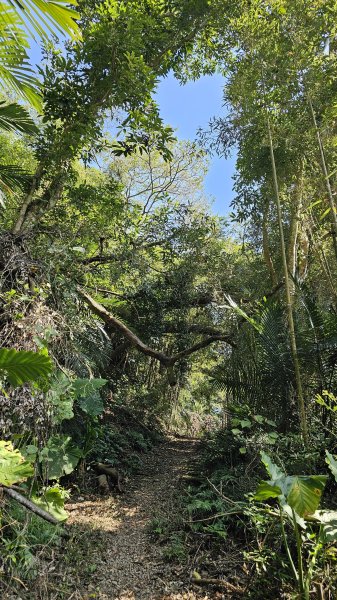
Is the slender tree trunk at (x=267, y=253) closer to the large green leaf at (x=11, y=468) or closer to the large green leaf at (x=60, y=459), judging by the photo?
the large green leaf at (x=60, y=459)

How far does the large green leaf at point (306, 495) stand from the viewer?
2.02m

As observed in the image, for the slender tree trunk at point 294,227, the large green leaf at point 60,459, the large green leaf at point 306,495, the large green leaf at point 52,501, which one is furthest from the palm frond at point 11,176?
the slender tree trunk at point 294,227

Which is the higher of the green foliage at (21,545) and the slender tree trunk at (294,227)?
the slender tree trunk at (294,227)

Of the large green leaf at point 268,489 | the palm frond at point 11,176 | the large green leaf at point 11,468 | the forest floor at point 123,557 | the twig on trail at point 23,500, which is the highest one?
the palm frond at point 11,176

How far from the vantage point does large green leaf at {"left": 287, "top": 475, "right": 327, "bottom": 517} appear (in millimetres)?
2020

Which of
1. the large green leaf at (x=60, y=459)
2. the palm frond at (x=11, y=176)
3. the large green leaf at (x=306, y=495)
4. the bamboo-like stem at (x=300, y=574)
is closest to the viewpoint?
the large green leaf at (x=306, y=495)

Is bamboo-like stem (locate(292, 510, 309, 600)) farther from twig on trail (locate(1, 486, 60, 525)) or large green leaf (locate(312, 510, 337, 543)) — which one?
twig on trail (locate(1, 486, 60, 525))

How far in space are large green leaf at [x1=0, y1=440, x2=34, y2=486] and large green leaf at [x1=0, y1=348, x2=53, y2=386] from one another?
456 mm

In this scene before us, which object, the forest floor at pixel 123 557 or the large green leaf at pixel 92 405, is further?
the large green leaf at pixel 92 405

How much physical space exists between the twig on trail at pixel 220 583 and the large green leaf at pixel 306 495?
0.96 meters

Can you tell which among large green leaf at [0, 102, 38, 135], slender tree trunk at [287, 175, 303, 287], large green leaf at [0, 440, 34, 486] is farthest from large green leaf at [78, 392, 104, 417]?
slender tree trunk at [287, 175, 303, 287]

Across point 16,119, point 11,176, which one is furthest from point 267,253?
point 16,119

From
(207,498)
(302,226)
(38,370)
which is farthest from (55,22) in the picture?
(302,226)

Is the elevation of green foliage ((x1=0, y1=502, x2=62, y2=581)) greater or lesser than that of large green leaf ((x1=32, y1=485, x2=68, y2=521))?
lesser
